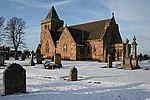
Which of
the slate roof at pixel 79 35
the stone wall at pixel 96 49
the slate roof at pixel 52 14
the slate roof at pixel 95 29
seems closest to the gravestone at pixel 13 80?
the stone wall at pixel 96 49

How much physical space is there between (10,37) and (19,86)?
1774 inches

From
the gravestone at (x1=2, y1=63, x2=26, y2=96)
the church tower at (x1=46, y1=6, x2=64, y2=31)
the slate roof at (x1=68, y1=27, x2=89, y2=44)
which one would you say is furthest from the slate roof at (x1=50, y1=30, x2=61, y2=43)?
the gravestone at (x1=2, y1=63, x2=26, y2=96)

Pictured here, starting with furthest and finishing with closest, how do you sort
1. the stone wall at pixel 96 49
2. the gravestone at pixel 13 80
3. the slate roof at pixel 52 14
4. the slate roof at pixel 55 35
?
1. the slate roof at pixel 52 14
2. the slate roof at pixel 55 35
3. the stone wall at pixel 96 49
4. the gravestone at pixel 13 80

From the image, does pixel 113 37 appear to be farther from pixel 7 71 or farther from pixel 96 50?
pixel 7 71

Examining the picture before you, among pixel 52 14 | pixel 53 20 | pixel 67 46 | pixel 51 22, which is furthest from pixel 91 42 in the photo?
pixel 52 14

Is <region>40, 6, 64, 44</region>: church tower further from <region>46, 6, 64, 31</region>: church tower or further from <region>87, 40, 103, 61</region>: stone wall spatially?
<region>87, 40, 103, 61</region>: stone wall

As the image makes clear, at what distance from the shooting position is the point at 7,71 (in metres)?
8.19

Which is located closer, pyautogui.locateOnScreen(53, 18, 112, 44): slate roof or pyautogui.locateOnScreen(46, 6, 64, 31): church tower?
pyautogui.locateOnScreen(53, 18, 112, 44): slate roof

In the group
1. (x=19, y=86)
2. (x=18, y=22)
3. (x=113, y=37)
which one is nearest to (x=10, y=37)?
(x=18, y=22)

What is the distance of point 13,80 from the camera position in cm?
833

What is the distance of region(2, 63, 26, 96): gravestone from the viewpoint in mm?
8086

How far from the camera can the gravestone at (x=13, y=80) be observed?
26.5 ft

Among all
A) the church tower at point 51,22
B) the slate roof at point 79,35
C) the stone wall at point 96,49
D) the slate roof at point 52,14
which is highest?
the slate roof at point 52,14

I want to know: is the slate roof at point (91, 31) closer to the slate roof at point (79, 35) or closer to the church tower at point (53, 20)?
the slate roof at point (79, 35)
